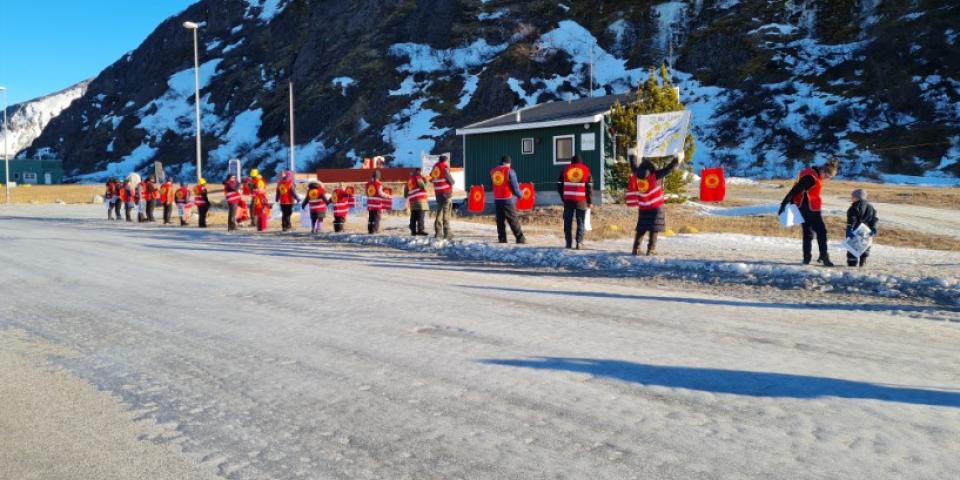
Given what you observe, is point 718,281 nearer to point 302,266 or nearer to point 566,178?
point 566,178

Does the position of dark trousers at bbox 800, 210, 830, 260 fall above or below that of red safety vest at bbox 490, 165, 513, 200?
below

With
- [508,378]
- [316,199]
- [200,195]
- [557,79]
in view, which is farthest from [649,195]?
[557,79]

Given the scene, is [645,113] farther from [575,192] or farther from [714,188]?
[575,192]

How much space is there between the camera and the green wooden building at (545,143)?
26250 mm

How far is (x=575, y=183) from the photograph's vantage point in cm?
1270

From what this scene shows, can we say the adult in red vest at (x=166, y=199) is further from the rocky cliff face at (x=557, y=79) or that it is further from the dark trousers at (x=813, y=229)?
the rocky cliff face at (x=557, y=79)

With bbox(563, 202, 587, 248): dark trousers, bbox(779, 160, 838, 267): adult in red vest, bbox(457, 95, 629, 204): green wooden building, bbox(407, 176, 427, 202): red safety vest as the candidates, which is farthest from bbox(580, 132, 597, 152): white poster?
bbox(779, 160, 838, 267): adult in red vest

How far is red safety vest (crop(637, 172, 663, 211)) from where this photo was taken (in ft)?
37.2

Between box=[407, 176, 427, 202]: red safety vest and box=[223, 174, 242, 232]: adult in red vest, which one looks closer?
box=[407, 176, 427, 202]: red safety vest

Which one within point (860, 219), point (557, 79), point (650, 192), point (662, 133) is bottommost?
point (860, 219)

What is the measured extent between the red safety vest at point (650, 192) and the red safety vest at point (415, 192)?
5995 mm

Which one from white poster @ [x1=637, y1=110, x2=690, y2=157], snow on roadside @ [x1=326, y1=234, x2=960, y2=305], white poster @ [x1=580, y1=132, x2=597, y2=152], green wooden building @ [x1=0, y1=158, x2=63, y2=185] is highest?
green wooden building @ [x1=0, y1=158, x2=63, y2=185]

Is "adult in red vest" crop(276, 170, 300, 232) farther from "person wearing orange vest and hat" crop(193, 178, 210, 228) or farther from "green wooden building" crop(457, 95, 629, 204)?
"green wooden building" crop(457, 95, 629, 204)

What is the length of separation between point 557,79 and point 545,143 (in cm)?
4430
